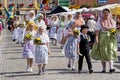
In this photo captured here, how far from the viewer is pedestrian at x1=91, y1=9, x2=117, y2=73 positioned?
13.8 m

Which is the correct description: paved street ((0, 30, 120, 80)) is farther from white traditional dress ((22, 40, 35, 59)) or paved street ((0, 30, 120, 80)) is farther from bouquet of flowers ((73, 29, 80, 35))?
bouquet of flowers ((73, 29, 80, 35))

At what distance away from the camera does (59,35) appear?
25469 mm

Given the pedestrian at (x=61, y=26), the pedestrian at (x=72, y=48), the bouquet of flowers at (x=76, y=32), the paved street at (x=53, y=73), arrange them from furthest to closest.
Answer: the pedestrian at (x=61, y=26) → the pedestrian at (x=72, y=48) → the bouquet of flowers at (x=76, y=32) → the paved street at (x=53, y=73)

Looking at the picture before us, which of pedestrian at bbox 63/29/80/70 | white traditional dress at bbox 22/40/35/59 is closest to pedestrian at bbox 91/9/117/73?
pedestrian at bbox 63/29/80/70

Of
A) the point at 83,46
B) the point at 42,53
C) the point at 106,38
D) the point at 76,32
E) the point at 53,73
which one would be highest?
the point at 76,32

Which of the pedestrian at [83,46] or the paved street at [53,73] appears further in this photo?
the pedestrian at [83,46]

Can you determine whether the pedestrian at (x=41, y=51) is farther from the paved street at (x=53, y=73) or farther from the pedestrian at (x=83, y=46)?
A: the pedestrian at (x=83, y=46)

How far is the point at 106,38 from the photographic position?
13828mm

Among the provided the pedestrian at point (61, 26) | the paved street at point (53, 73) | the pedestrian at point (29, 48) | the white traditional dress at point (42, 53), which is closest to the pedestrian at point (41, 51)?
the white traditional dress at point (42, 53)

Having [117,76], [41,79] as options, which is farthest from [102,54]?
[41,79]

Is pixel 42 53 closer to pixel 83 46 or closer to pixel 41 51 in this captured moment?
pixel 41 51

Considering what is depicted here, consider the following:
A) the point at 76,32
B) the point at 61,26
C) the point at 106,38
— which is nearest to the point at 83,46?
the point at 76,32

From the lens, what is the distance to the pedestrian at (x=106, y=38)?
1376 centimetres

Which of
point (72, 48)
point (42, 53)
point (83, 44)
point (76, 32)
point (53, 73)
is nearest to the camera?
point (42, 53)
